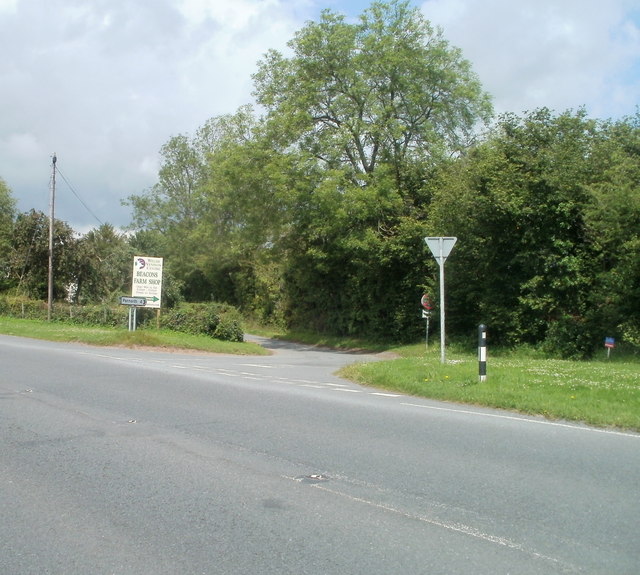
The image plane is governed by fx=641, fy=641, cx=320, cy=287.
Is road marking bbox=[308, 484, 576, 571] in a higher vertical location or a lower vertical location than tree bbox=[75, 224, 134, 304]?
lower

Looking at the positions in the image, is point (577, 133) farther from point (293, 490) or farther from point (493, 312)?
point (293, 490)

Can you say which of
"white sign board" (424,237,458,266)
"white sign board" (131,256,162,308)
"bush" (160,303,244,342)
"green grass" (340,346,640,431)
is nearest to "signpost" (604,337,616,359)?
"green grass" (340,346,640,431)

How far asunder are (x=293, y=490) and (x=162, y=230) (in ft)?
181

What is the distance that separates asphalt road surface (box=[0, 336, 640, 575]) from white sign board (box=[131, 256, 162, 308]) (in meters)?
17.7

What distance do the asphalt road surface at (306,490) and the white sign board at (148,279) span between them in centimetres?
1773

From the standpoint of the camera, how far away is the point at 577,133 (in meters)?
24.9

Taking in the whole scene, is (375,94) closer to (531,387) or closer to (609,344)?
(609,344)

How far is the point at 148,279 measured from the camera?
28453 millimetres

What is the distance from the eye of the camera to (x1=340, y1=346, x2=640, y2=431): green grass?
398 inches

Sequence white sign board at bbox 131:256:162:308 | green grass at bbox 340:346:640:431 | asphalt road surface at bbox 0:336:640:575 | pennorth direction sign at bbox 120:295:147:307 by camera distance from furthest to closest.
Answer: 1. white sign board at bbox 131:256:162:308
2. pennorth direction sign at bbox 120:295:147:307
3. green grass at bbox 340:346:640:431
4. asphalt road surface at bbox 0:336:640:575

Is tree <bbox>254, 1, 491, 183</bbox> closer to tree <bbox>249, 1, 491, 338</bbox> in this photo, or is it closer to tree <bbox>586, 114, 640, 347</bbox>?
tree <bbox>249, 1, 491, 338</bbox>

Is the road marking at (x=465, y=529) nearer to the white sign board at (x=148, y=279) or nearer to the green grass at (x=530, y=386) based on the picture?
the green grass at (x=530, y=386)

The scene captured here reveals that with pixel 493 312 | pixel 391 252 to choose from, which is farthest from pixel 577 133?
pixel 391 252

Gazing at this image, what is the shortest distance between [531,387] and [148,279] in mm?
20176
